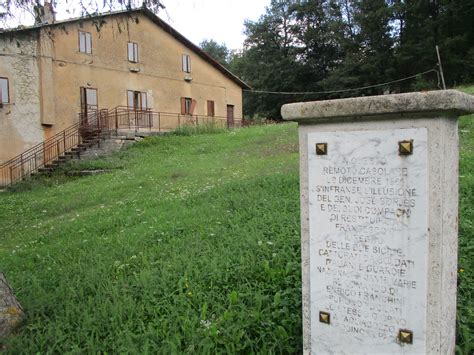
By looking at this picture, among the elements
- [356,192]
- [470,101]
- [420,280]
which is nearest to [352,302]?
[420,280]

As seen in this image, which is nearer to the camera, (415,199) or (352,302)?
(415,199)

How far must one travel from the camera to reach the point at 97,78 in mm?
22672

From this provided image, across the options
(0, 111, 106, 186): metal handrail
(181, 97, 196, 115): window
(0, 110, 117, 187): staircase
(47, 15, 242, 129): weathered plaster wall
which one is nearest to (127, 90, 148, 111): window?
(47, 15, 242, 129): weathered plaster wall

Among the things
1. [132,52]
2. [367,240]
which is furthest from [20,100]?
[367,240]

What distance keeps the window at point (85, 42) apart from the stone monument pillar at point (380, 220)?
22138 mm

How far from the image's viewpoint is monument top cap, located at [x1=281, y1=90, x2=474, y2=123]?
7.05 feet

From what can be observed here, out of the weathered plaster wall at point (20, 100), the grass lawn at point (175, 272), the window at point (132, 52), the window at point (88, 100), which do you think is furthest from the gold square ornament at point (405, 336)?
the window at point (132, 52)

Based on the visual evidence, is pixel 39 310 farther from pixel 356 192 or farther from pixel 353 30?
pixel 353 30

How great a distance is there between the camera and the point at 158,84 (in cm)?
2608

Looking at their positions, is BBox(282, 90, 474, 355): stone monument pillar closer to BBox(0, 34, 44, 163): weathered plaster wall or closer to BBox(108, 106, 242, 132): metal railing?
BBox(0, 34, 44, 163): weathered plaster wall

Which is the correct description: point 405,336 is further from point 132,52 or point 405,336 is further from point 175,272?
point 132,52

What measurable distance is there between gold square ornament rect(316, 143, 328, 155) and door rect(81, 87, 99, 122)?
2141cm

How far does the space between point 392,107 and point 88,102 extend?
22.2 metres

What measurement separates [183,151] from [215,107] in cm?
1265
